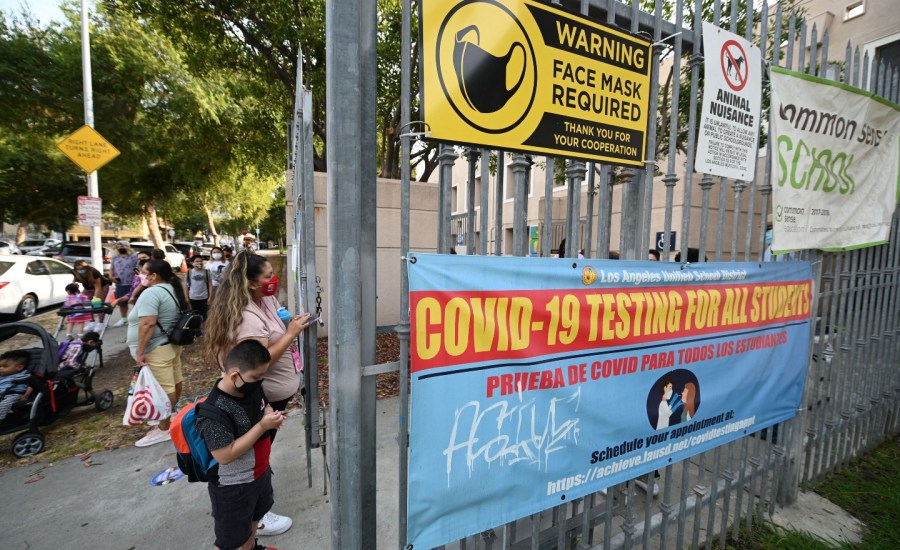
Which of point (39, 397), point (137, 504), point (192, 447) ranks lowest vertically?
point (137, 504)

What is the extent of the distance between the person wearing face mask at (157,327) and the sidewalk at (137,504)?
529 millimetres

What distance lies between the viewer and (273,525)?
9.27ft

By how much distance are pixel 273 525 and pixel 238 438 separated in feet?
3.93

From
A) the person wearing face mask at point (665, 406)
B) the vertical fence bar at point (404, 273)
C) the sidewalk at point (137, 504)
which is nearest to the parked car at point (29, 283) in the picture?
the sidewalk at point (137, 504)

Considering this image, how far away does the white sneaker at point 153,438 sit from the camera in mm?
4023

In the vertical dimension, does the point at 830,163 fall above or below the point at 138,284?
above

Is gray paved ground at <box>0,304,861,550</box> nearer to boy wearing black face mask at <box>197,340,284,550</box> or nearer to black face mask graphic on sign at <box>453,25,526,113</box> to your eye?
boy wearing black face mask at <box>197,340,284,550</box>

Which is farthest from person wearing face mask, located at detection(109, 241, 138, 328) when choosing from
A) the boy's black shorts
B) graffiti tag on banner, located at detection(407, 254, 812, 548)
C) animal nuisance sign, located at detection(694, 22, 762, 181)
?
animal nuisance sign, located at detection(694, 22, 762, 181)

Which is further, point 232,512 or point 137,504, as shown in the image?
point 137,504

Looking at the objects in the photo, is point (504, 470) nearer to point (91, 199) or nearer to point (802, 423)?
point (802, 423)

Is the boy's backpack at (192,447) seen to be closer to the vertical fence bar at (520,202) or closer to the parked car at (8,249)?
the vertical fence bar at (520,202)

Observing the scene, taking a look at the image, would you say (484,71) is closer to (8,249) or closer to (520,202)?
(520,202)

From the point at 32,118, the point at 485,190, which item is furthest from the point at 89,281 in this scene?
the point at 32,118

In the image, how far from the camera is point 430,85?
1412 mm
